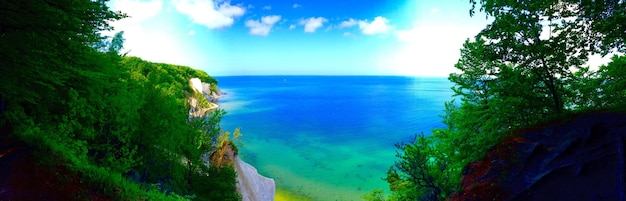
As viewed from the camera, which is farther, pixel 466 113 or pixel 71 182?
pixel 466 113

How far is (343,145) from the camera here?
54375 millimetres

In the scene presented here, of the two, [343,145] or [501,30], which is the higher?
[501,30]

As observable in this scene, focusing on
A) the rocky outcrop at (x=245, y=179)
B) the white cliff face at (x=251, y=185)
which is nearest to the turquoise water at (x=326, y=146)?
the white cliff face at (x=251, y=185)

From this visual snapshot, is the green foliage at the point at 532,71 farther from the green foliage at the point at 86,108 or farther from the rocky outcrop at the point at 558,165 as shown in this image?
the green foliage at the point at 86,108

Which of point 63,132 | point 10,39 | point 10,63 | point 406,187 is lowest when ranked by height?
Answer: point 406,187

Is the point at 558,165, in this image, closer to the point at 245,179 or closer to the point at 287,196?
the point at 245,179

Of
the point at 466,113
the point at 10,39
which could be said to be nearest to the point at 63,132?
the point at 10,39

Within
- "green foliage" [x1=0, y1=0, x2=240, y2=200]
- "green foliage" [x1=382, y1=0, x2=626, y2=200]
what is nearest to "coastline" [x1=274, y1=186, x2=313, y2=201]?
"green foliage" [x1=0, y1=0, x2=240, y2=200]

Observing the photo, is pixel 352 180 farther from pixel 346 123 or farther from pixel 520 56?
pixel 346 123

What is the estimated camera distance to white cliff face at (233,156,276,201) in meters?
21.9

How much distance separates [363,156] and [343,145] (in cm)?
773

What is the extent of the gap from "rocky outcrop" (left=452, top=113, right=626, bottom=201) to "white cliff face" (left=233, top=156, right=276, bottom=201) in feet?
51.9

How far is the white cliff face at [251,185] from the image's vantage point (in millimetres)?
21936

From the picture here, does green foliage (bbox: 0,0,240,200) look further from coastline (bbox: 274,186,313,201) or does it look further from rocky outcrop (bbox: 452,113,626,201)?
rocky outcrop (bbox: 452,113,626,201)
